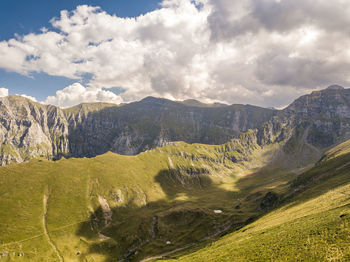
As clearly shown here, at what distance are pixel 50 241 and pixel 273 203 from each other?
201820 millimetres

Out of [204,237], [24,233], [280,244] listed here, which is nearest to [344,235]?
[280,244]

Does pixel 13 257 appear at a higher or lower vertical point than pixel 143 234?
higher

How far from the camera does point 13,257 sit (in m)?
157

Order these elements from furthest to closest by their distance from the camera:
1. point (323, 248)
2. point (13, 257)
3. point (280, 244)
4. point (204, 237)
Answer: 1. point (204, 237)
2. point (13, 257)
3. point (280, 244)
4. point (323, 248)

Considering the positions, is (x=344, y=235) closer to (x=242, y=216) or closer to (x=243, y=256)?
(x=243, y=256)

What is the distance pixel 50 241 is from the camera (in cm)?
18025

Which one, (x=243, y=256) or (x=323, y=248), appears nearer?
(x=323, y=248)

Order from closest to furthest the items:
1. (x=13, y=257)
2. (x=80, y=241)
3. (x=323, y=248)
A: 1. (x=323, y=248)
2. (x=13, y=257)
3. (x=80, y=241)

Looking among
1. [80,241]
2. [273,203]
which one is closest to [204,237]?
[273,203]

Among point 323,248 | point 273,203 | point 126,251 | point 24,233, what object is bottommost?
point 126,251

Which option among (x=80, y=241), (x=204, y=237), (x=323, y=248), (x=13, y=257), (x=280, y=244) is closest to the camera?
(x=323, y=248)

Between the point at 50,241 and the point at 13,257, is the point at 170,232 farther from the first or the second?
the point at 13,257

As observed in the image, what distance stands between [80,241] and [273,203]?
18033 cm

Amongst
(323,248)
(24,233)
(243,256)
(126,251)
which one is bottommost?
(126,251)
